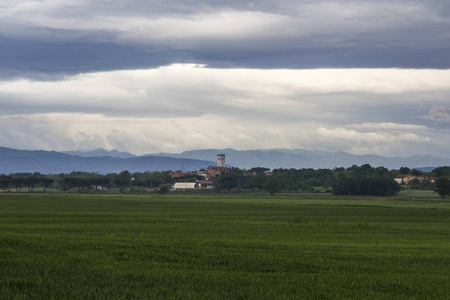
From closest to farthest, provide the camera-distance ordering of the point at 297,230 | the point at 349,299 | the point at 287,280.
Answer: the point at 349,299
the point at 287,280
the point at 297,230

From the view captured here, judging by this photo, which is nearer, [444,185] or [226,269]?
[226,269]

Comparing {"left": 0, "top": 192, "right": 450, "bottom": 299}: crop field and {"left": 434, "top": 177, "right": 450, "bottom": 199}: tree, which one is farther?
{"left": 434, "top": 177, "right": 450, "bottom": 199}: tree

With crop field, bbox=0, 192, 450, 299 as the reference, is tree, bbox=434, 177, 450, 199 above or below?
above

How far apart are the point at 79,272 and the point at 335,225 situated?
40504mm

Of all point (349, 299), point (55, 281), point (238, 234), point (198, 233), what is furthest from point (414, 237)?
point (55, 281)

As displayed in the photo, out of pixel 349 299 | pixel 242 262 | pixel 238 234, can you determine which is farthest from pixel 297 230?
pixel 349 299

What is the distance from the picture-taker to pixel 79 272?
25.9m

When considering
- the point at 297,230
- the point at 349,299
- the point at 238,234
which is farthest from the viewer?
the point at 297,230

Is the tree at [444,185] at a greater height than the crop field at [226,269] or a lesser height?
greater

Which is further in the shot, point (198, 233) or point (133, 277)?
point (198, 233)

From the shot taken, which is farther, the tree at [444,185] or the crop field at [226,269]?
the tree at [444,185]

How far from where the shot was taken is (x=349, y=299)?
2141 centimetres

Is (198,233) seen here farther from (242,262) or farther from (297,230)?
(242,262)

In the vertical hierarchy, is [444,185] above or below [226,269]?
above
